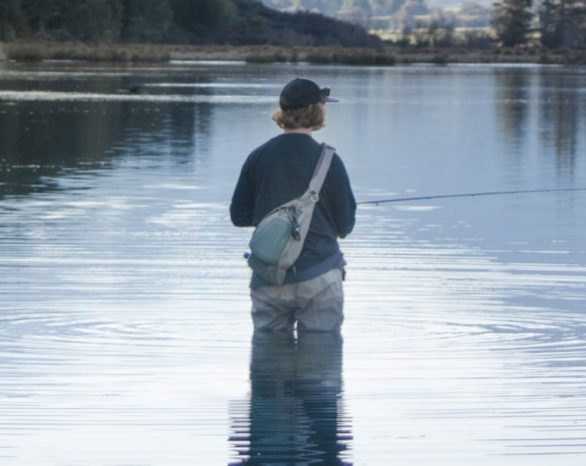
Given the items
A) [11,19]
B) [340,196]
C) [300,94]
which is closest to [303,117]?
[300,94]

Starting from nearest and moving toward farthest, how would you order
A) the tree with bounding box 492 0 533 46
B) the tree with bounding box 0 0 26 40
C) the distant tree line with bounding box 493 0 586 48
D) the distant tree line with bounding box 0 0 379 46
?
the tree with bounding box 0 0 26 40 → the distant tree line with bounding box 0 0 379 46 → the distant tree line with bounding box 493 0 586 48 → the tree with bounding box 492 0 533 46

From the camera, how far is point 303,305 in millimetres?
7562

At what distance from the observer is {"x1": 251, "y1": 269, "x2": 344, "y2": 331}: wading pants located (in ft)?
24.4

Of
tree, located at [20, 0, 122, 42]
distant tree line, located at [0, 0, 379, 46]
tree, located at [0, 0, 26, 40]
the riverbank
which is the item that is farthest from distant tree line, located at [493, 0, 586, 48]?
tree, located at [0, 0, 26, 40]

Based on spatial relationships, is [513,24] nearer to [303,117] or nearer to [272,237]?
[303,117]

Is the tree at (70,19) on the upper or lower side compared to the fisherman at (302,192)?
upper

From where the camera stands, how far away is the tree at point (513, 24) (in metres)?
136

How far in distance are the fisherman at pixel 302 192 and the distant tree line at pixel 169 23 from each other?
8944cm

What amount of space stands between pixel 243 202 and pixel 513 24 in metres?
131

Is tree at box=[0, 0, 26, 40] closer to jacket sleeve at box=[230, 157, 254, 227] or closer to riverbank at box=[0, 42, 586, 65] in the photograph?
riverbank at box=[0, 42, 586, 65]

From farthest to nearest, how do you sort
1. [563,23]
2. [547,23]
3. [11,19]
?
1. [547,23]
2. [563,23]
3. [11,19]

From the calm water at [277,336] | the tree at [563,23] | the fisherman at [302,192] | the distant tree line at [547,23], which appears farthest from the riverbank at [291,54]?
the fisherman at [302,192]

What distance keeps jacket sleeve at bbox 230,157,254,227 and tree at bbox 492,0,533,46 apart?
426ft

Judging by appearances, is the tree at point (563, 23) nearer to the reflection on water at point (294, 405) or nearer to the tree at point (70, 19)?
the tree at point (70, 19)
